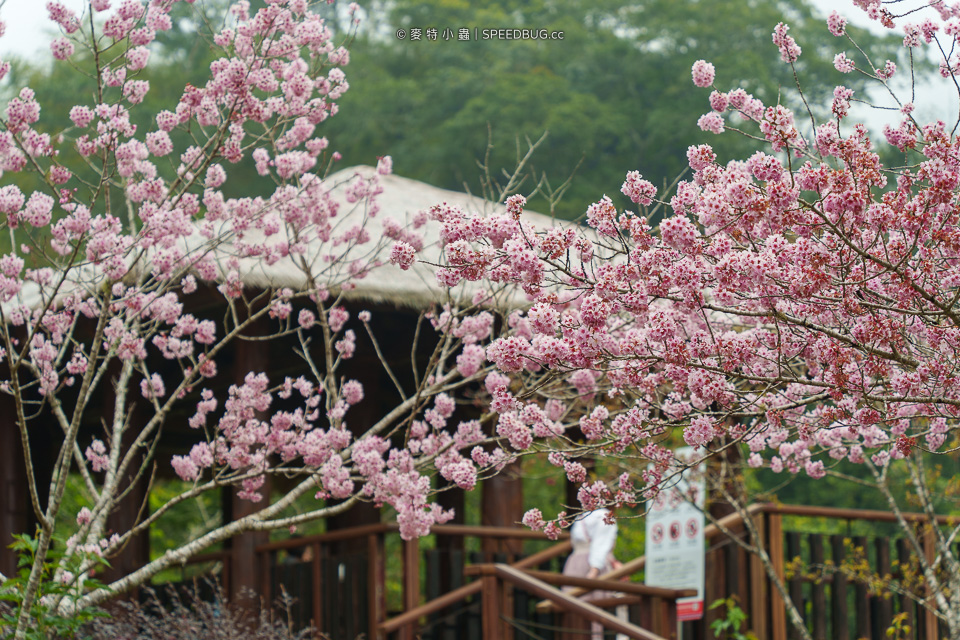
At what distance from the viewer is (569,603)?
5816 mm

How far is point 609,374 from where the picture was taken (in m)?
4.03

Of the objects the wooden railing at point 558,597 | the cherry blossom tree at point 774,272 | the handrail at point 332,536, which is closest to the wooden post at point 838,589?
the wooden railing at point 558,597

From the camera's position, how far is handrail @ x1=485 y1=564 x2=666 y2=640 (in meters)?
5.52

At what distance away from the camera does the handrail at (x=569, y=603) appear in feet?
18.1

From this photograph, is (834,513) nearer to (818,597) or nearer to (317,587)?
(818,597)

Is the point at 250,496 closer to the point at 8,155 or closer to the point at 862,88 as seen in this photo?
the point at 8,155

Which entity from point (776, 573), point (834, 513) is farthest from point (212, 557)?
point (834, 513)

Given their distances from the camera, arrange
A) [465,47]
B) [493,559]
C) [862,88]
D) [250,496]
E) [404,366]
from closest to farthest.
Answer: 1. [250,496]
2. [493,559]
3. [404,366]
4. [862,88]
5. [465,47]

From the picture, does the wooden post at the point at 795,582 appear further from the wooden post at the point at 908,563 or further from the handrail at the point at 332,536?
the handrail at the point at 332,536

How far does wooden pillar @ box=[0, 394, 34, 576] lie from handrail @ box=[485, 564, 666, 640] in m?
4.37

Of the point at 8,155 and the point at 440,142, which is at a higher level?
the point at 440,142

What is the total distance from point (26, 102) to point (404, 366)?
5.53 m

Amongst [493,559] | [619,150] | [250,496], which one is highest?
[619,150]

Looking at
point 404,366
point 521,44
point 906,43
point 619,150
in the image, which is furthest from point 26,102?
point 521,44
